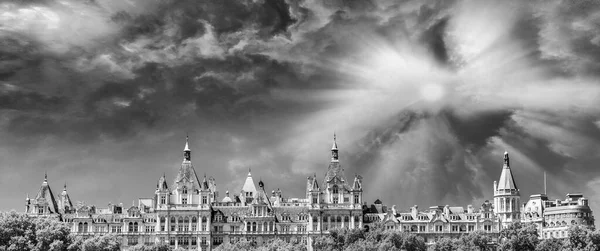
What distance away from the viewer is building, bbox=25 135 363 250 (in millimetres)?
188250

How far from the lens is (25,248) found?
5492 inches

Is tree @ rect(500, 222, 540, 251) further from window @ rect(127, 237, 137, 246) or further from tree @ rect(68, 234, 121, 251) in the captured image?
window @ rect(127, 237, 137, 246)

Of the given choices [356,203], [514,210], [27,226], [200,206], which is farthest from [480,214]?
[27,226]

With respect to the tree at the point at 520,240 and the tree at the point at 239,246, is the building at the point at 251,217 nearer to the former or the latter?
the tree at the point at 239,246

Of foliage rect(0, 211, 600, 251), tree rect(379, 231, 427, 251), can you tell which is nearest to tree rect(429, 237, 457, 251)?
foliage rect(0, 211, 600, 251)

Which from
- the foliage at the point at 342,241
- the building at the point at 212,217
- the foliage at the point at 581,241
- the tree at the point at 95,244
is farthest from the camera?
the building at the point at 212,217

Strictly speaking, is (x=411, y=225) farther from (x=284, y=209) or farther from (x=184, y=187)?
(x=184, y=187)

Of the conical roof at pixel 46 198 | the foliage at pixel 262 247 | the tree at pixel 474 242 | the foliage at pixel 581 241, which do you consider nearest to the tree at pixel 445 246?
the tree at pixel 474 242

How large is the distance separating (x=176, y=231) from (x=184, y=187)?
9.83 meters

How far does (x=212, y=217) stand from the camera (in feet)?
627

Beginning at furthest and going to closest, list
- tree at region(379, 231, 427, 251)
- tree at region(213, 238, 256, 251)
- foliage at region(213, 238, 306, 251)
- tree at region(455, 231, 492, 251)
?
tree at region(455, 231, 492, 251) < tree at region(379, 231, 427, 251) < tree at region(213, 238, 256, 251) < foliage at region(213, 238, 306, 251)

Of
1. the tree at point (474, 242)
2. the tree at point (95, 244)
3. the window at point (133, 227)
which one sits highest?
the window at point (133, 227)

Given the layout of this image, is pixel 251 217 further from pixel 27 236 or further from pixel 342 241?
pixel 27 236

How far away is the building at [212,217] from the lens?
7411 inches
